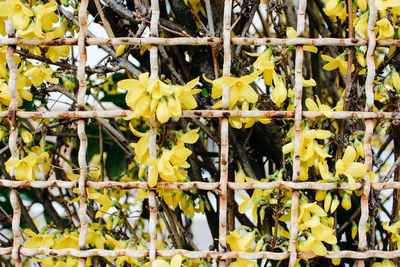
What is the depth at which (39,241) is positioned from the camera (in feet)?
3.83

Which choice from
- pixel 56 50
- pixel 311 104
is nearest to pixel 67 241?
Answer: pixel 56 50

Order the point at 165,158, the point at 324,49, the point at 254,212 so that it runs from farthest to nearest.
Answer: the point at 324,49
the point at 254,212
the point at 165,158

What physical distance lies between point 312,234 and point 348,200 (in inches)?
5.2

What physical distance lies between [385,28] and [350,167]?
362 millimetres

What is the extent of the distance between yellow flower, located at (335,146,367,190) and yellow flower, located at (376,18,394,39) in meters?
0.30

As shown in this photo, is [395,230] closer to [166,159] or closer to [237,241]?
[237,241]

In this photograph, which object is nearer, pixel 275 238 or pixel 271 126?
pixel 275 238

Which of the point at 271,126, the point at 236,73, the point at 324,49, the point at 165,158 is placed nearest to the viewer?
the point at 165,158

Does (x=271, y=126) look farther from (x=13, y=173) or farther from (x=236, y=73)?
(x=13, y=173)

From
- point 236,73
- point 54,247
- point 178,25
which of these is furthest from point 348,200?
point 54,247

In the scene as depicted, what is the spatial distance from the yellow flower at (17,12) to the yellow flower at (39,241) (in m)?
0.58

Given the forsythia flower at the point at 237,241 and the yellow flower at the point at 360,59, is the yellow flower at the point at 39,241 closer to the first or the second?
the forsythia flower at the point at 237,241

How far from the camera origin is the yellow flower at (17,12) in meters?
1.00

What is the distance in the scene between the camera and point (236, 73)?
1245 mm
